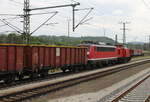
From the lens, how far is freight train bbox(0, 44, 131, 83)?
14570 mm

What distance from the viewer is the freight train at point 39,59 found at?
47.8ft

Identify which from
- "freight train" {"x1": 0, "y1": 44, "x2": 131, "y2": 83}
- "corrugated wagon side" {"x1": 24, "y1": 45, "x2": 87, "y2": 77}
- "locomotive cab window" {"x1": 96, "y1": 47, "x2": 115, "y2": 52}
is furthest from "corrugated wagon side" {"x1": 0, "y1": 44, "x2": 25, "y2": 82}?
"locomotive cab window" {"x1": 96, "y1": 47, "x2": 115, "y2": 52}

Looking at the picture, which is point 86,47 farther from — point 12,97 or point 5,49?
point 12,97

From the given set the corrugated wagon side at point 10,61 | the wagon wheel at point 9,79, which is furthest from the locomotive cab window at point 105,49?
the wagon wheel at point 9,79

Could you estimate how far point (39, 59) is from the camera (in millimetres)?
17594

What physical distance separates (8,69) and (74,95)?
5.00m

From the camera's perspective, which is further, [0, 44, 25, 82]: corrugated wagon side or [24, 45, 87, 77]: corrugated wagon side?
[24, 45, 87, 77]: corrugated wagon side

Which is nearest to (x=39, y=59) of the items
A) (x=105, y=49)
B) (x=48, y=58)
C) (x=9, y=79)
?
(x=48, y=58)

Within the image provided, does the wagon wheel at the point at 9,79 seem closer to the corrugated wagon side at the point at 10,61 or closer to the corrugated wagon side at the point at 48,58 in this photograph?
the corrugated wagon side at the point at 10,61

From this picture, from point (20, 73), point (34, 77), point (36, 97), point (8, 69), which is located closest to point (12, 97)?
point (36, 97)

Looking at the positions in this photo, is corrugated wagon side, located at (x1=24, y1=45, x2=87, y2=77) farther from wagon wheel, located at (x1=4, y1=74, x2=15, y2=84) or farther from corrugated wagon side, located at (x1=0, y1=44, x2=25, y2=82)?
wagon wheel, located at (x1=4, y1=74, x2=15, y2=84)

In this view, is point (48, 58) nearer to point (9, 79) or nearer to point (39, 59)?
point (39, 59)

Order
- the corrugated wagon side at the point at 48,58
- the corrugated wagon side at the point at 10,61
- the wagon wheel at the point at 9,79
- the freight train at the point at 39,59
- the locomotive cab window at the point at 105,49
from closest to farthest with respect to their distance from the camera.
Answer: the corrugated wagon side at the point at 10,61
the freight train at the point at 39,59
the wagon wheel at the point at 9,79
the corrugated wagon side at the point at 48,58
the locomotive cab window at the point at 105,49

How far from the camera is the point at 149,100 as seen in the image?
1065 centimetres
